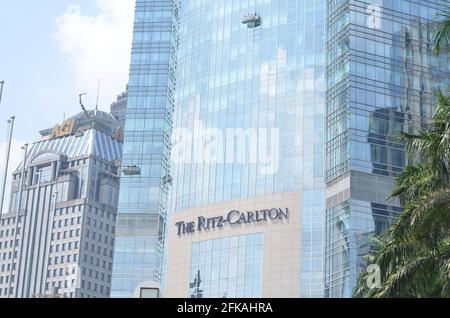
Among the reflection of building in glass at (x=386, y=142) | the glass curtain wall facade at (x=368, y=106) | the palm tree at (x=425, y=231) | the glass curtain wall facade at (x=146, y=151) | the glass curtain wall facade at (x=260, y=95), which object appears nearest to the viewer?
the palm tree at (x=425, y=231)

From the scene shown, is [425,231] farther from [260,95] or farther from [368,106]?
[260,95]

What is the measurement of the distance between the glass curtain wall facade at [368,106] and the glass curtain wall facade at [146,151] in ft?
85.9

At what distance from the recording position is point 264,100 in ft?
414

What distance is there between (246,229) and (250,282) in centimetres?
748

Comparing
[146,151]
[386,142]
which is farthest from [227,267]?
[386,142]

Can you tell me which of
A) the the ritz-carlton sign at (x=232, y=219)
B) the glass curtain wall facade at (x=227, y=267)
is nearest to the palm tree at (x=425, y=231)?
the glass curtain wall facade at (x=227, y=267)

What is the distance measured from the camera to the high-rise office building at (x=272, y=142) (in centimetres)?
11525

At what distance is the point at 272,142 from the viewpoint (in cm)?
12388

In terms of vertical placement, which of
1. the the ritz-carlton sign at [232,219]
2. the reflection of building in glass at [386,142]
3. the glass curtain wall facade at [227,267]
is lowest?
the glass curtain wall facade at [227,267]

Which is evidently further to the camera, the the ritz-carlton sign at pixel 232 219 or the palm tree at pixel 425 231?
the the ritz-carlton sign at pixel 232 219

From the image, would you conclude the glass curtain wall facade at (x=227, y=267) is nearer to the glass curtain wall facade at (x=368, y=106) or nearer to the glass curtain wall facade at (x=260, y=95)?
the glass curtain wall facade at (x=260, y=95)

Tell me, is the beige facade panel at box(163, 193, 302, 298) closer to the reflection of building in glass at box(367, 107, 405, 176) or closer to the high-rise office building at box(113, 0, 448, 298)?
the high-rise office building at box(113, 0, 448, 298)

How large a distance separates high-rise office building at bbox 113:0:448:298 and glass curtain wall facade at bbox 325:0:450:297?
179 millimetres

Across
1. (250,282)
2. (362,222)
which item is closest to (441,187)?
(362,222)
